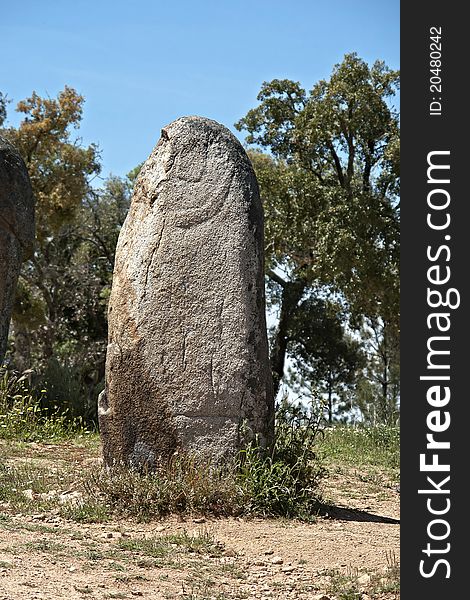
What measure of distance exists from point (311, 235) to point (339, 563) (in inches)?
625

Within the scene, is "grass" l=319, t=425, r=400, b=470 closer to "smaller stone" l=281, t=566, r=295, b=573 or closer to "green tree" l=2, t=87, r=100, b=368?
"smaller stone" l=281, t=566, r=295, b=573

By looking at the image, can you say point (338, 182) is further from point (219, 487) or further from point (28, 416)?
point (219, 487)

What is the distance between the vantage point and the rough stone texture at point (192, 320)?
7.12 metres

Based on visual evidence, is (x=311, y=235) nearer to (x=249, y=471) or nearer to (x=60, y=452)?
(x=60, y=452)

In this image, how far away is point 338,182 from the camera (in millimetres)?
21906

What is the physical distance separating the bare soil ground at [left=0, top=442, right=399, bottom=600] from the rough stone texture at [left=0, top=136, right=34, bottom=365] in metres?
4.59

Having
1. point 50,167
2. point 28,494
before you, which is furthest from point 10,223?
point 50,167

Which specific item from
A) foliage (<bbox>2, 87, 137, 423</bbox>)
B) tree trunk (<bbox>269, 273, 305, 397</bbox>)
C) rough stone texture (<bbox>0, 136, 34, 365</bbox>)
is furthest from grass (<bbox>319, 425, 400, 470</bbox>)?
tree trunk (<bbox>269, 273, 305, 397</bbox>)

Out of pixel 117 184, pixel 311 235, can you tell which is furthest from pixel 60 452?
pixel 117 184

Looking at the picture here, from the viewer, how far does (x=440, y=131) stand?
502cm

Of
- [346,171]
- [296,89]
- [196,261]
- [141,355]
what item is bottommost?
[141,355]

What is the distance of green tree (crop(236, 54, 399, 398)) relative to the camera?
19797mm

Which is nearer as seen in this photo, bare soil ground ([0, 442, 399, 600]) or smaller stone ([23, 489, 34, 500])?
bare soil ground ([0, 442, 399, 600])

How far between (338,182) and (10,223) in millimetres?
12149
